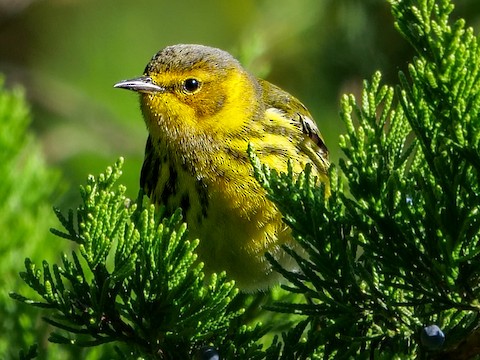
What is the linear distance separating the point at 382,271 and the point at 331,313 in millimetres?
118

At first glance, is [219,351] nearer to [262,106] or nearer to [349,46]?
[262,106]

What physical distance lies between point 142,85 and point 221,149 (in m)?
0.32

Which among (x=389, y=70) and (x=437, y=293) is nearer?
(x=437, y=293)

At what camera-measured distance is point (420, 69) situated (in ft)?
4.28

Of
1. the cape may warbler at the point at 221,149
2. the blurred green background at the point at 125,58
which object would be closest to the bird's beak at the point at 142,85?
the cape may warbler at the point at 221,149

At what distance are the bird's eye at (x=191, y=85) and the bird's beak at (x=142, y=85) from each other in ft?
0.36

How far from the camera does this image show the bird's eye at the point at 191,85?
104 inches

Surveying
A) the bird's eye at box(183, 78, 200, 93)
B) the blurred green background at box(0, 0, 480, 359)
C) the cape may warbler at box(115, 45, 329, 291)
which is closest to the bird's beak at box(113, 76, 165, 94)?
the cape may warbler at box(115, 45, 329, 291)

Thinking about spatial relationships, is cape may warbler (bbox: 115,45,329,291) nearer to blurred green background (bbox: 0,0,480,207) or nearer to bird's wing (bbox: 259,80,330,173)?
bird's wing (bbox: 259,80,330,173)

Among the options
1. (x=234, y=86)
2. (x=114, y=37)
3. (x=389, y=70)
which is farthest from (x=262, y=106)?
(x=114, y=37)

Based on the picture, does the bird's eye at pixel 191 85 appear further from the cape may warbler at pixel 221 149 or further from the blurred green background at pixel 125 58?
the blurred green background at pixel 125 58

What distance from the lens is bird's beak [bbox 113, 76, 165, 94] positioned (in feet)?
8.12

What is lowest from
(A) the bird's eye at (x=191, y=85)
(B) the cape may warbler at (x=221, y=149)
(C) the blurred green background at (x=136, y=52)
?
(B) the cape may warbler at (x=221, y=149)

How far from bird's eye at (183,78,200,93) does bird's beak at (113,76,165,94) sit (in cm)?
11
